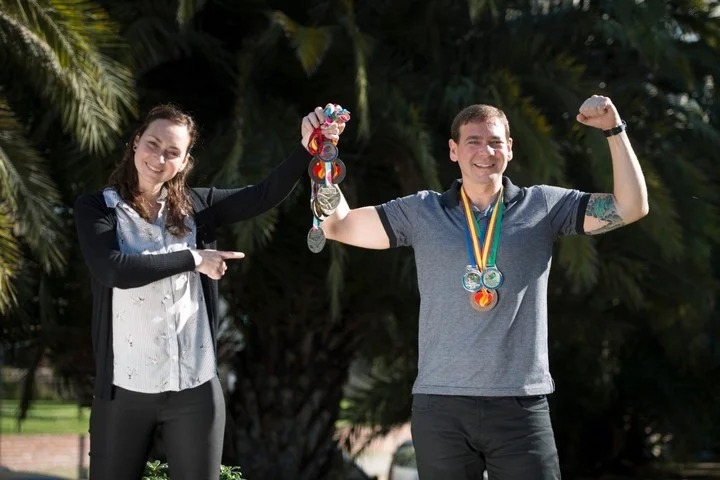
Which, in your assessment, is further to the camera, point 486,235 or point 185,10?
point 185,10

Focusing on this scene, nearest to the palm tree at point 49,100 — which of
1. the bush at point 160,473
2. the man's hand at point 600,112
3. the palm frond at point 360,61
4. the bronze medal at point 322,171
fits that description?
the palm frond at point 360,61

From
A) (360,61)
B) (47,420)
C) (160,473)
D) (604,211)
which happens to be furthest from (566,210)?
(47,420)

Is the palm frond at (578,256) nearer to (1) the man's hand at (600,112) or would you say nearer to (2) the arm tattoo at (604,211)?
(2) the arm tattoo at (604,211)

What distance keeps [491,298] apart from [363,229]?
1.68ft

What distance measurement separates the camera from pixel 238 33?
8508 mm

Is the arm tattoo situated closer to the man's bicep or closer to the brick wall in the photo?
the man's bicep

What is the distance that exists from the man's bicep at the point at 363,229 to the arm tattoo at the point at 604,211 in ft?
2.01

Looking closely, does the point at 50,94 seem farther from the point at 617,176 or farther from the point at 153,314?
the point at 617,176

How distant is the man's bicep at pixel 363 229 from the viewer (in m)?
3.53

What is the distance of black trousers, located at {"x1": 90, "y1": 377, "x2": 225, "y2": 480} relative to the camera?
3.31 m

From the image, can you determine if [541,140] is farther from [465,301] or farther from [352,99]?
[465,301]

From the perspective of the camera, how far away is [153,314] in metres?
3.37

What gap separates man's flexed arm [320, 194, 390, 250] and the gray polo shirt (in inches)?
3.6

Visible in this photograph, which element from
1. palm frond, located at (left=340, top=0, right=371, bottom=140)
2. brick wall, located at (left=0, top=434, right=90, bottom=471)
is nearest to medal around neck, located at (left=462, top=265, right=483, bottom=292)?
palm frond, located at (left=340, top=0, right=371, bottom=140)
